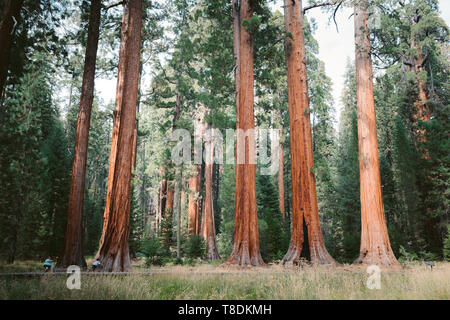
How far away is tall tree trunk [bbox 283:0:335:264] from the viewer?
1000 centimetres

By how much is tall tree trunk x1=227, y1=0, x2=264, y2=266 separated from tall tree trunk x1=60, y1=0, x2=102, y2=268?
5.40 m

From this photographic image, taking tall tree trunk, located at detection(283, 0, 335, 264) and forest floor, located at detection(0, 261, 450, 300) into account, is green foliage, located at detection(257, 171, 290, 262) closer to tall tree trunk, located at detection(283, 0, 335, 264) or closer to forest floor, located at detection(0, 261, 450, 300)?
tall tree trunk, located at detection(283, 0, 335, 264)

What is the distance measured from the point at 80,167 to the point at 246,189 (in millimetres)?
6168

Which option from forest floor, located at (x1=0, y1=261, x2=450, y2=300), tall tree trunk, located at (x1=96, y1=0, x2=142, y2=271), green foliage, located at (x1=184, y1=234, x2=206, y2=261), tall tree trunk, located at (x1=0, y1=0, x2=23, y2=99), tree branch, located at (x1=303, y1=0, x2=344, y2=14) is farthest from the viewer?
green foliage, located at (x1=184, y1=234, x2=206, y2=261)

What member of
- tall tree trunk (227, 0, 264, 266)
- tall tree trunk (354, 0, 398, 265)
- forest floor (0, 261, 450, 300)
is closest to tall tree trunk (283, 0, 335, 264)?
tall tree trunk (227, 0, 264, 266)

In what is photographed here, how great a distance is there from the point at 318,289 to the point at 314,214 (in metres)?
5.38

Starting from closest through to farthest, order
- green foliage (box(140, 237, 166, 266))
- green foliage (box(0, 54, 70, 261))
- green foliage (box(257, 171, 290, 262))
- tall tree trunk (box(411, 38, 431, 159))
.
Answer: green foliage (box(140, 237, 166, 266))
green foliage (box(0, 54, 70, 261))
green foliage (box(257, 171, 290, 262))
tall tree trunk (box(411, 38, 431, 159))

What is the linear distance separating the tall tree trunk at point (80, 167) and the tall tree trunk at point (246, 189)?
5.40m

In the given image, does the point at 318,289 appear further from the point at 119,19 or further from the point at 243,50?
the point at 119,19

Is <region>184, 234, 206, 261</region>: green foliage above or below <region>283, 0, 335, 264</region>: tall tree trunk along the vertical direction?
below

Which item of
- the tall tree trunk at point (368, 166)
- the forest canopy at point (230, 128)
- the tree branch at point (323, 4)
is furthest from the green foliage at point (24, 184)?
the tall tree trunk at point (368, 166)

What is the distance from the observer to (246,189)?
11023 mm

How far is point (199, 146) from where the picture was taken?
2386 centimetres

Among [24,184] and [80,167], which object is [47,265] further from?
[24,184]
